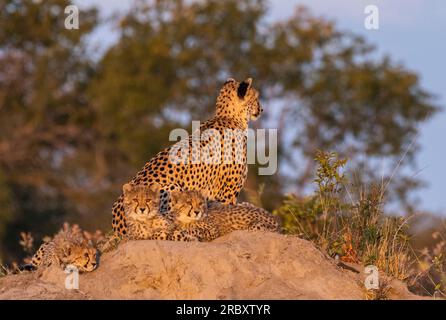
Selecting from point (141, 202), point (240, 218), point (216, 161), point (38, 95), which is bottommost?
point (240, 218)

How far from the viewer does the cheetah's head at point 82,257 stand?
7.39 meters

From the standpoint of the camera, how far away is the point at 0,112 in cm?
2630

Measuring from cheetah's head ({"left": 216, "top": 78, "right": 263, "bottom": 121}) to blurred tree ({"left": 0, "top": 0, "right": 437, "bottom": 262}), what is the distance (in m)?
14.4

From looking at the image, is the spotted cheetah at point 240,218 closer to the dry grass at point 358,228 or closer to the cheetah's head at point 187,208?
the cheetah's head at point 187,208

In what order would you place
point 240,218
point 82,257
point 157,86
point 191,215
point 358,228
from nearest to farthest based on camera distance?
point 82,257
point 191,215
point 240,218
point 358,228
point 157,86

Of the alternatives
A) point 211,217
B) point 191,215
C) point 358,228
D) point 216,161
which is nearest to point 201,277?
point 191,215

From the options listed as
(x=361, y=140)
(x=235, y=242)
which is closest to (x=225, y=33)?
(x=361, y=140)

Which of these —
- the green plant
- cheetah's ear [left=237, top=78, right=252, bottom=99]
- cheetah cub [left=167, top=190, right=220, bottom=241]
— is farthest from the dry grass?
cheetah's ear [left=237, top=78, right=252, bottom=99]

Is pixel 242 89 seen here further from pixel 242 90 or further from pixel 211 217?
pixel 211 217

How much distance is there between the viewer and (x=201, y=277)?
722 centimetres

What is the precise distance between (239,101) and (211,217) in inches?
93.8

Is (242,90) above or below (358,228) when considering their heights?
above

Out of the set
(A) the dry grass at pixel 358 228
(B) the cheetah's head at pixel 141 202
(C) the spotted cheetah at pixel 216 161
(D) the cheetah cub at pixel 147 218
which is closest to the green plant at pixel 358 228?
(A) the dry grass at pixel 358 228

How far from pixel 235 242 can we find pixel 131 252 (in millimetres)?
821
